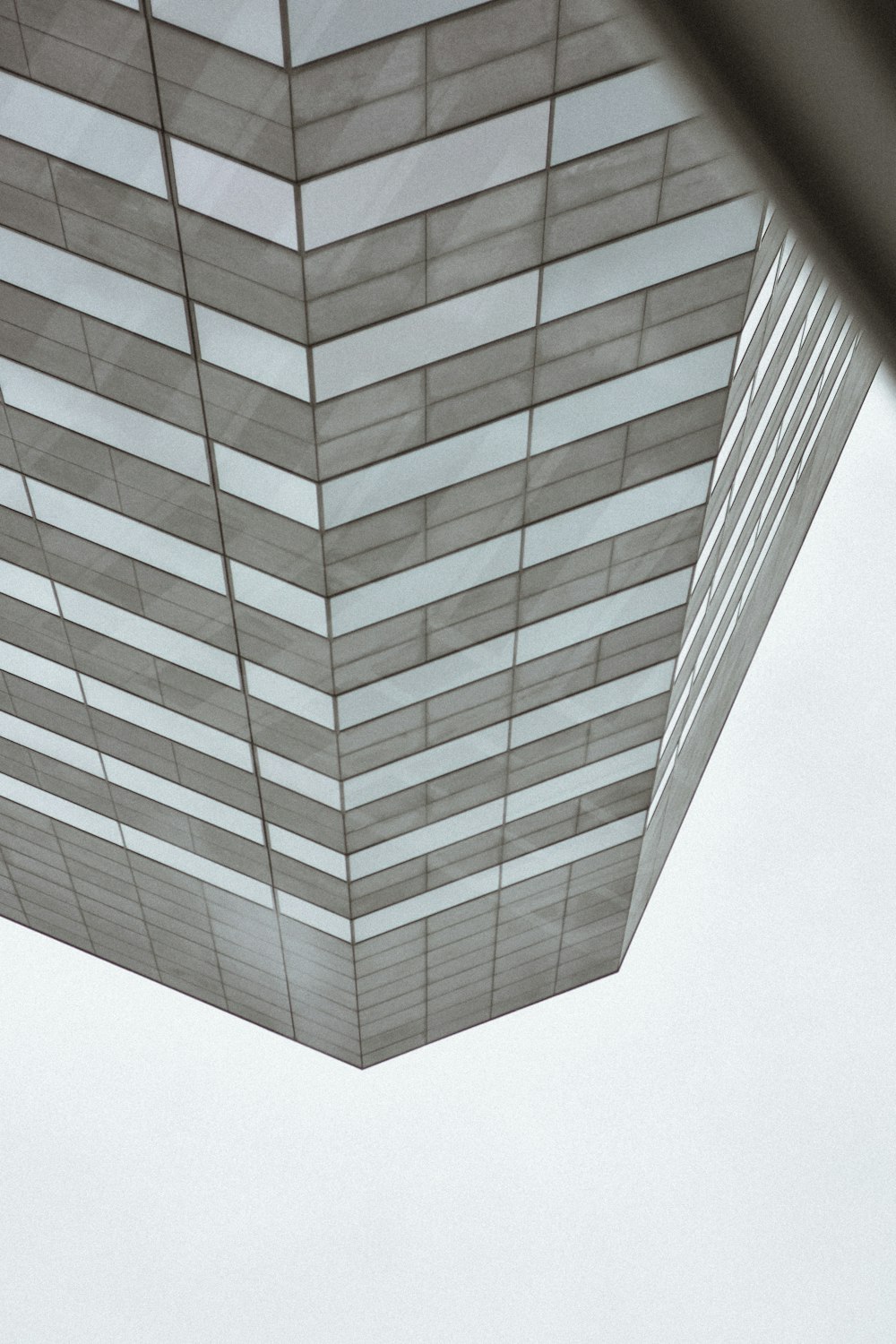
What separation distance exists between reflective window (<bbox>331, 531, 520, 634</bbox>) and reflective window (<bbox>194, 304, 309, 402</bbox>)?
14.3 ft

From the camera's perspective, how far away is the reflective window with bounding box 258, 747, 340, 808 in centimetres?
2780

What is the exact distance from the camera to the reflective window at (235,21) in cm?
1490

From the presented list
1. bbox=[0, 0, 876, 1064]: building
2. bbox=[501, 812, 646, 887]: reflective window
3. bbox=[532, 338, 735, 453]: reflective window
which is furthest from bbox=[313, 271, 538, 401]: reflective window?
bbox=[501, 812, 646, 887]: reflective window

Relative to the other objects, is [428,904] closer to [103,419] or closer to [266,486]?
[266,486]

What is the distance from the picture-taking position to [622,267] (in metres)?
19.2

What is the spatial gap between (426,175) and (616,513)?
7.81m

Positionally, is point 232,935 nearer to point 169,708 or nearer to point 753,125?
point 169,708

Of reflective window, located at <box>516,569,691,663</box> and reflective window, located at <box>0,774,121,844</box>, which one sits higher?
reflective window, located at <box>0,774,121,844</box>

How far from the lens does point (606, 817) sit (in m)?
31.8

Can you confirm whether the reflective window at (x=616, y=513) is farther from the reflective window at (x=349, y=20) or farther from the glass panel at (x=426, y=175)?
the reflective window at (x=349, y=20)

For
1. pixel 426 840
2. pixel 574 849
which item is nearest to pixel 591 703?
pixel 426 840

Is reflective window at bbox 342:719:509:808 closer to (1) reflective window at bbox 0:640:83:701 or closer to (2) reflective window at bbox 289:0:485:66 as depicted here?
(1) reflective window at bbox 0:640:83:701

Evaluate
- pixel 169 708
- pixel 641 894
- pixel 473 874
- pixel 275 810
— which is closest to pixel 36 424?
pixel 169 708

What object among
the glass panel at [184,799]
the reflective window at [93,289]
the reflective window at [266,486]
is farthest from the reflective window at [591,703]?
the reflective window at [93,289]
